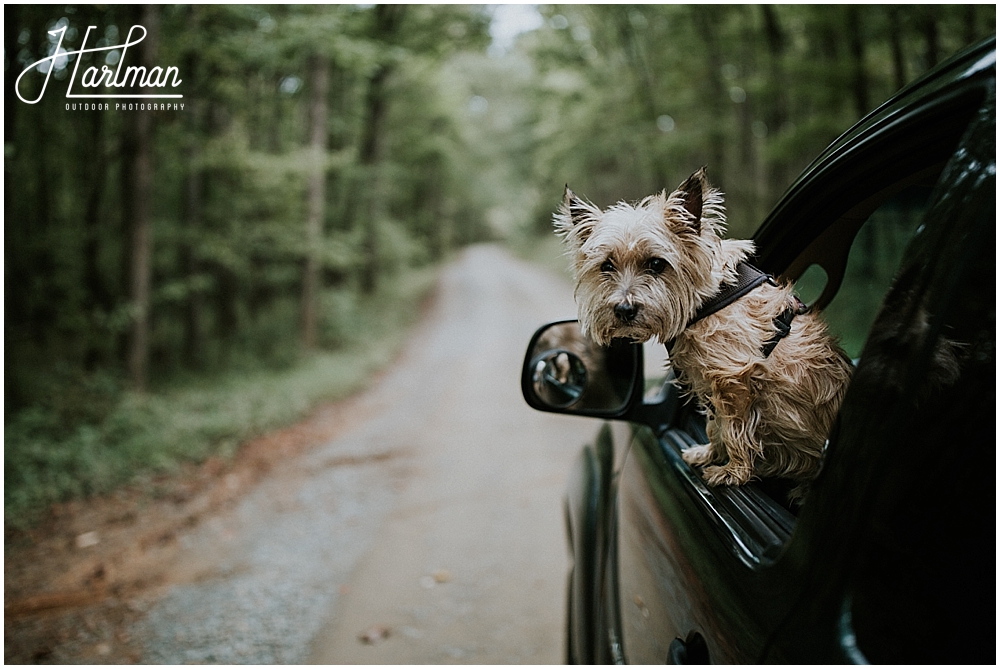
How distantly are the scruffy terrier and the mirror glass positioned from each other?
52cm

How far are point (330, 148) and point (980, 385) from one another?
20.8 metres

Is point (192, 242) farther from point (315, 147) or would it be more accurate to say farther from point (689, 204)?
point (689, 204)

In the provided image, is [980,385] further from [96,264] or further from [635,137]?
[635,137]

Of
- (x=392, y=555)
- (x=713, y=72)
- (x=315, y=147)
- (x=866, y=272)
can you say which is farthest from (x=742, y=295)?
(x=713, y=72)

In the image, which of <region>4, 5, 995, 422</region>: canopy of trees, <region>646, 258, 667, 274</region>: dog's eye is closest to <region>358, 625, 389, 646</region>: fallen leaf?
<region>646, 258, 667, 274</region>: dog's eye

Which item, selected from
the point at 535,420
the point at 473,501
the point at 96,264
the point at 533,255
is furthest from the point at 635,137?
the point at 533,255

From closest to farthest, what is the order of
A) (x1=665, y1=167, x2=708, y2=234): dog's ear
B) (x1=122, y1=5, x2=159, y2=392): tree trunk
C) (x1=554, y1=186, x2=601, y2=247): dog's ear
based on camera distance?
(x1=665, y1=167, x2=708, y2=234): dog's ear < (x1=554, y1=186, x2=601, y2=247): dog's ear < (x1=122, y1=5, x2=159, y2=392): tree trunk

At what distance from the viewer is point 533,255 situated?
34500 millimetres

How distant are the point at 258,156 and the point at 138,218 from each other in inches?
123

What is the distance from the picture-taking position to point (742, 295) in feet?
4.96

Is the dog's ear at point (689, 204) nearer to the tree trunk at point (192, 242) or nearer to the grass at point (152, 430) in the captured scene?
the grass at point (152, 430)

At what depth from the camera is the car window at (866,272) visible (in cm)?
204

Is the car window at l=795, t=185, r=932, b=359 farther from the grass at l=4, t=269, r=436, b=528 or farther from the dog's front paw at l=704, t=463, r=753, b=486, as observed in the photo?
the grass at l=4, t=269, r=436, b=528

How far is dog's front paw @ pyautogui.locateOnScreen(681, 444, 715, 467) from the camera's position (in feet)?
5.66
